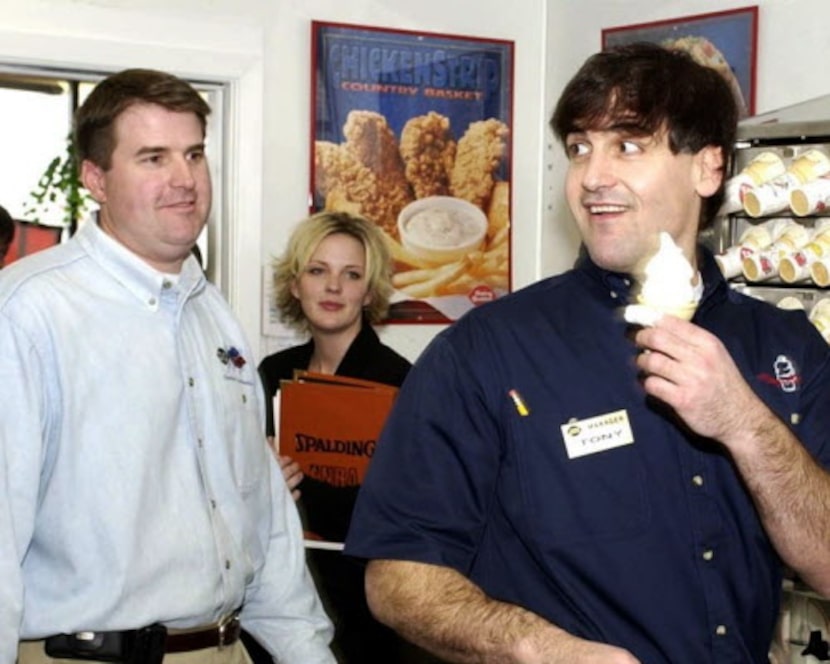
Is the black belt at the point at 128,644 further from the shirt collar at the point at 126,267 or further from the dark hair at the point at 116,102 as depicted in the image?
the dark hair at the point at 116,102

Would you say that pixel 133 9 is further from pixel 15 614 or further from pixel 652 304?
pixel 652 304

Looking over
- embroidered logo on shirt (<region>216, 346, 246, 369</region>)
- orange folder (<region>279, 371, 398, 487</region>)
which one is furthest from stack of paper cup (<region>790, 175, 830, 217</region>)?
embroidered logo on shirt (<region>216, 346, 246, 369</region>)

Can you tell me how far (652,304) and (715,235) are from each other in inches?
72.1

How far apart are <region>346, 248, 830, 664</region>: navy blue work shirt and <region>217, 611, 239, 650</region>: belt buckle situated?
2.78ft

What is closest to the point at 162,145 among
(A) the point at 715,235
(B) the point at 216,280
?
(A) the point at 715,235

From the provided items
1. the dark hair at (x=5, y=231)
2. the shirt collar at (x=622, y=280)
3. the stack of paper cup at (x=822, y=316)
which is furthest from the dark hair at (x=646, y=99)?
the dark hair at (x=5, y=231)

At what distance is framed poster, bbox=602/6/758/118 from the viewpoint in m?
4.28

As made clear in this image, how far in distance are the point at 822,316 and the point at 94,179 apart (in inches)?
66.1

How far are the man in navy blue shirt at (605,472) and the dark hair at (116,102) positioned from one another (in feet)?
3.38

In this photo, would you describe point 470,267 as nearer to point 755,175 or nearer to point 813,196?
point 755,175

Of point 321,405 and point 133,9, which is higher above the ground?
point 133,9

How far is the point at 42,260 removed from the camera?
2566 millimetres

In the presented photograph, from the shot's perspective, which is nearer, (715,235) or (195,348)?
(195,348)

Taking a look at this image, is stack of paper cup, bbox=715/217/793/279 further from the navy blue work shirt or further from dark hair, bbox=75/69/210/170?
the navy blue work shirt
